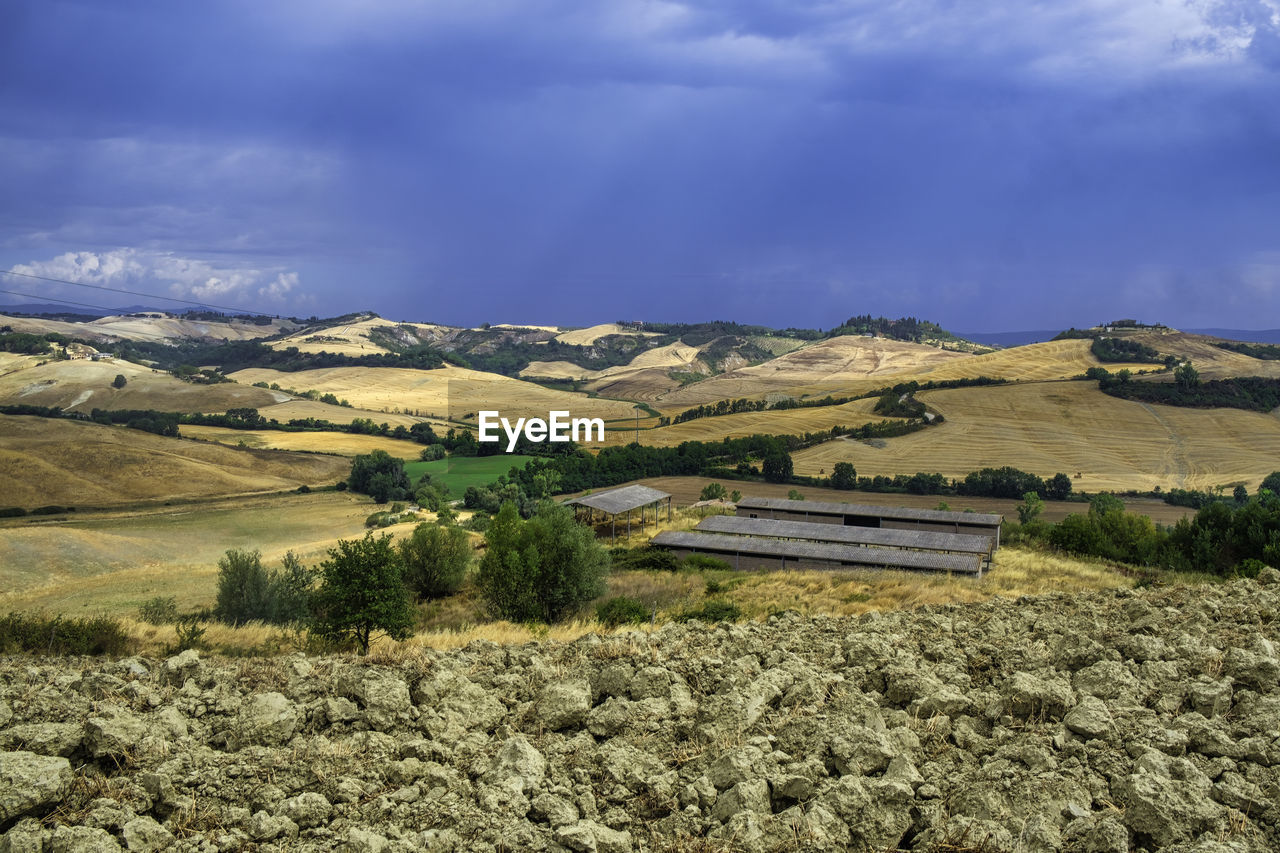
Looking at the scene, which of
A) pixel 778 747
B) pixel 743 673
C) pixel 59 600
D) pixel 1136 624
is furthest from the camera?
pixel 59 600

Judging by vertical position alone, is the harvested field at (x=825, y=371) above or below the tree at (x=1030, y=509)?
above

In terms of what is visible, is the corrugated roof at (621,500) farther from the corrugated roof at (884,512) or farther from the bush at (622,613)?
the bush at (622,613)

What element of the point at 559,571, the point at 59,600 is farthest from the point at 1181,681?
the point at 59,600

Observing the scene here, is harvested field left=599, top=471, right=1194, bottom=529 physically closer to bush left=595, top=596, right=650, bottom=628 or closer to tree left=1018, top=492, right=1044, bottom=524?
tree left=1018, top=492, right=1044, bottom=524

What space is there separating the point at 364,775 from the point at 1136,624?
372 inches

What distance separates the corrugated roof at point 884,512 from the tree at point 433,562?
22.0 m

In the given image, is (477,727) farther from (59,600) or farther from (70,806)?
(59,600)

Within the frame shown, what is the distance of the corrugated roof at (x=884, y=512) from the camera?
41.1 meters

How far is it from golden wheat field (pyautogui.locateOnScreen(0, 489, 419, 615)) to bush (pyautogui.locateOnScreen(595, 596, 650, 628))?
53.1 ft

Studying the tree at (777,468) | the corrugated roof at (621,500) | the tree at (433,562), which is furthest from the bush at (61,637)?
the tree at (777,468)

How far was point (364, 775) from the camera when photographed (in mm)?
6051

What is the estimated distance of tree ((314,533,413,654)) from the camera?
18.0 m

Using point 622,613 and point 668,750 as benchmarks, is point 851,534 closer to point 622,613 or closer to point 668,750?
point 622,613

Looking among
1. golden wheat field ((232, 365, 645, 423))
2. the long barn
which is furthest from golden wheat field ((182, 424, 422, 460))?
the long barn
